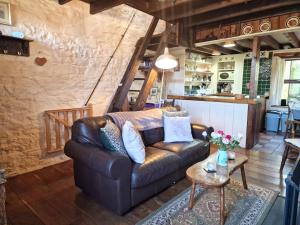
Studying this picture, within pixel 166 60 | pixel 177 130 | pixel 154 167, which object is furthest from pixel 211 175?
pixel 166 60

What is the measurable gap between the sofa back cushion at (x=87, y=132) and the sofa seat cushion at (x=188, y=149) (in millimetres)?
889

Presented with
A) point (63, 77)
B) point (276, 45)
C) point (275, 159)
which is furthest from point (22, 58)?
point (276, 45)

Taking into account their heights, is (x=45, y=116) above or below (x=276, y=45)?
below

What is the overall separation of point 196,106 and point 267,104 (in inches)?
109

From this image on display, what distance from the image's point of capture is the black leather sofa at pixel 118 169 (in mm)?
1956

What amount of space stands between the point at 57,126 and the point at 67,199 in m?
1.47

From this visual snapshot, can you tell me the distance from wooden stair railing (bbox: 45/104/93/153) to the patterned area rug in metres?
2.18

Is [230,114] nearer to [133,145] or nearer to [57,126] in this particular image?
[133,145]

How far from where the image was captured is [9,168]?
2936 millimetres

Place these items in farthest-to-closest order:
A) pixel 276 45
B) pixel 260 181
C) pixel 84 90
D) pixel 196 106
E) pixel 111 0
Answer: pixel 276 45 < pixel 196 106 < pixel 84 90 < pixel 111 0 < pixel 260 181

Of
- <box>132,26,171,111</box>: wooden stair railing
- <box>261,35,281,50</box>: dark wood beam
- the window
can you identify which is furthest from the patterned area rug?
the window

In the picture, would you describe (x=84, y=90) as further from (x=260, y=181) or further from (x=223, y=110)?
(x=260, y=181)

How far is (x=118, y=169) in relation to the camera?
190 cm

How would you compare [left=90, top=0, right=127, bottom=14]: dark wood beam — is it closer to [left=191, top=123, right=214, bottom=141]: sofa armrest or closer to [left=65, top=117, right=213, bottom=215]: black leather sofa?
[left=65, top=117, right=213, bottom=215]: black leather sofa
